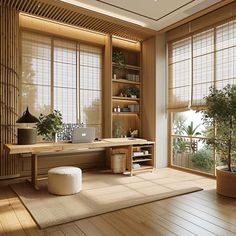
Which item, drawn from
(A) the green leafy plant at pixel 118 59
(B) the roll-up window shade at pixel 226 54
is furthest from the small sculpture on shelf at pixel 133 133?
(B) the roll-up window shade at pixel 226 54

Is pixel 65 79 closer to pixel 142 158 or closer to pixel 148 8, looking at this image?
pixel 148 8

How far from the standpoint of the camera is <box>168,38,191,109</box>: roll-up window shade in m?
5.19

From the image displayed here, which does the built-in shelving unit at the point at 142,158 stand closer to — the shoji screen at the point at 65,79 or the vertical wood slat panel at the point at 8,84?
the shoji screen at the point at 65,79

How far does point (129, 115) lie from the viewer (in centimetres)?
610

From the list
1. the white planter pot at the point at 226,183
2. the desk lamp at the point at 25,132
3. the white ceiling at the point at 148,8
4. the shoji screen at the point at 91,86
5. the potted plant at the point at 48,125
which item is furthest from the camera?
the shoji screen at the point at 91,86

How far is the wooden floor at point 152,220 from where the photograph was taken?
2414 mm

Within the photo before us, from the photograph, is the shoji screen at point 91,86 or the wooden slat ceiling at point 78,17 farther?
the shoji screen at point 91,86

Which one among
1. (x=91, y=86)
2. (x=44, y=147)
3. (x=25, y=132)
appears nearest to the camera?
(x=44, y=147)

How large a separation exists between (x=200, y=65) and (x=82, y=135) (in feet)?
9.48

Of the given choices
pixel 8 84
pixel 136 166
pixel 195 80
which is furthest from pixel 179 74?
pixel 8 84

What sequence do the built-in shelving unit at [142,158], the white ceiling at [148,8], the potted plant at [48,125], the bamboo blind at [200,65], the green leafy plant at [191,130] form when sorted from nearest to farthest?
the potted plant at [48,125] → the white ceiling at [148,8] → the bamboo blind at [200,65] → the built-in shelving unit at [142,158] → the green leafy plant at [191,130]

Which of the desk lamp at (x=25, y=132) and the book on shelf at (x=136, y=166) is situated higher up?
the desk lamp at (x=25, y=132)

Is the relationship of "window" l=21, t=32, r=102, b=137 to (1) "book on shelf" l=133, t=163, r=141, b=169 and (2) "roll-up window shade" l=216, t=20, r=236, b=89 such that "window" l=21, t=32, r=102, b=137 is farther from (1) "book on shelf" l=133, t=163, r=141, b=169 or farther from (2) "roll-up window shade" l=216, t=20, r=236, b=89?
(2) "roll-up window shade" l=216, t=20, r=236, b=89

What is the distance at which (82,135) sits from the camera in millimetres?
4316
